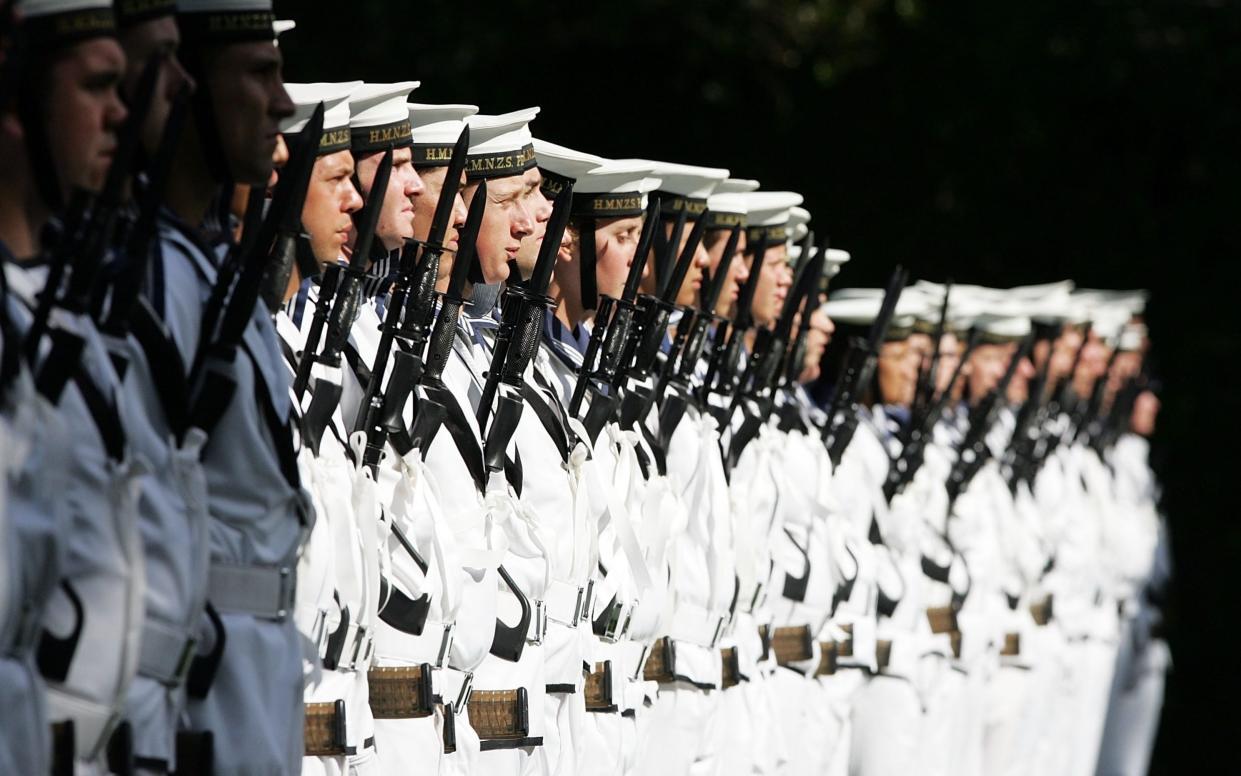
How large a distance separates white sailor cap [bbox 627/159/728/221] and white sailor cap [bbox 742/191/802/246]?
0.70m

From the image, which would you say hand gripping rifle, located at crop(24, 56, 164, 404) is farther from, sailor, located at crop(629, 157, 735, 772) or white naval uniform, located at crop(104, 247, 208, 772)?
sailor, located at crop(629, 157, 735, 772)

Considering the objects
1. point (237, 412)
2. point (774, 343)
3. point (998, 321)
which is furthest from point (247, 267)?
point (998, 321)

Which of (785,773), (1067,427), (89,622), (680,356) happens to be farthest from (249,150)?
(1067,427)

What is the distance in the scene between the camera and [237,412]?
14.1 feet

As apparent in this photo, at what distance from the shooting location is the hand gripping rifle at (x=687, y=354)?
7.64 metres

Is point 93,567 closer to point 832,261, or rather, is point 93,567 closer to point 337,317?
point 337,317

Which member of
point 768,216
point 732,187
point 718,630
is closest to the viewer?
point 718,630

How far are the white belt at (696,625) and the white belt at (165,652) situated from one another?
11.3 feet

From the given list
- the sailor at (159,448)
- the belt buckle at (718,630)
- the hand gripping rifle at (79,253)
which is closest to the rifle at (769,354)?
the belt buckle at (718,630)

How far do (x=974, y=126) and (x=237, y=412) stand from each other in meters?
12.3

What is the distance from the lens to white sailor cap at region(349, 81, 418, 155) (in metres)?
5.96

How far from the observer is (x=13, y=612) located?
3.69 m

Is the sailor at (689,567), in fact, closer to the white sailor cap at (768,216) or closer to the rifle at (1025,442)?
the white sailor cap at (768,216)

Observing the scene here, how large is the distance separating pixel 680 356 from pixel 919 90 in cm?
832
